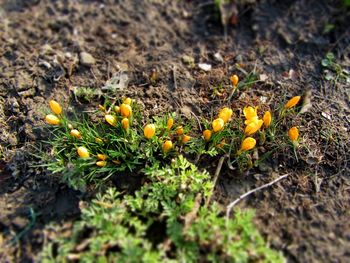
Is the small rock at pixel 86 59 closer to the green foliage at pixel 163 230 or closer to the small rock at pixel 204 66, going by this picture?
the small rock at pixel 204 66

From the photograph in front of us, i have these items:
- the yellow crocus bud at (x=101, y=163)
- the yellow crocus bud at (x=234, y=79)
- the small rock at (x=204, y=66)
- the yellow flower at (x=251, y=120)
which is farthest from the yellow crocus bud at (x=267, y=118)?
the yellow crocus bud at (x=101, y=163)

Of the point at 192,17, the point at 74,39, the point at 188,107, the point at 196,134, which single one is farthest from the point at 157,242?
the point at 192,17

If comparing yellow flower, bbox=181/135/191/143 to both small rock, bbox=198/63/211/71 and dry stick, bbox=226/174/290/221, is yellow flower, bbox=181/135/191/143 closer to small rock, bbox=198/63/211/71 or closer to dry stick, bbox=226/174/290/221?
dry stick, bbox=226/174/290/221

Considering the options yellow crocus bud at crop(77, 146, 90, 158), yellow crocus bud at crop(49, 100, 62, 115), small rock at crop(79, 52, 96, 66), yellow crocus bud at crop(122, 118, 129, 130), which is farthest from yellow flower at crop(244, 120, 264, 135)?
small rock at crop(79, 52, 96, 66)

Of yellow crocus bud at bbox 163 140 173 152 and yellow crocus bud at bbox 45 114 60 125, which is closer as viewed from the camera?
yellow crocus bud at bbox 163 140 173 152

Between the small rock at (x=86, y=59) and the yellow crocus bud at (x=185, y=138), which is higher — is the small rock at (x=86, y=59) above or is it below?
above

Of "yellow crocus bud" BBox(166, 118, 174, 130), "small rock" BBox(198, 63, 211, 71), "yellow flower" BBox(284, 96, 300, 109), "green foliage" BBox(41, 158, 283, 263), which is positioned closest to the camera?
"green foliage" BBox(41, 158, 283, 263)
